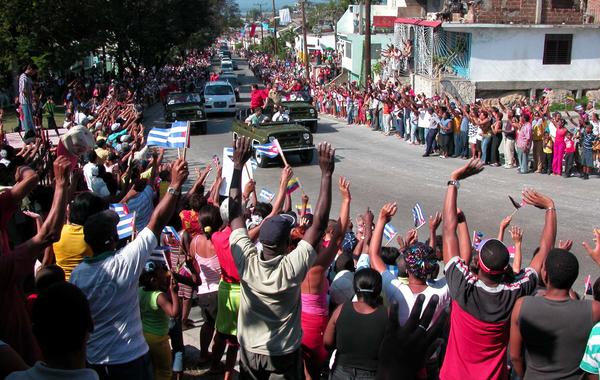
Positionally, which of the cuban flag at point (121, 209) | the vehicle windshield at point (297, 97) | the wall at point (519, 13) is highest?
the wall at point (519, 13)

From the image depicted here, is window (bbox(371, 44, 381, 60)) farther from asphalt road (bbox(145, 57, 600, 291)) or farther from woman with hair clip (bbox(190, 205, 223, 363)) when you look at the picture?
woman with hair clip (bbox(190, 205, 223, 363))

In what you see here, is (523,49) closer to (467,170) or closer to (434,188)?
(434,188)

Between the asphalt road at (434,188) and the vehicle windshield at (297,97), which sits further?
the vehicle windshield at (297,97)

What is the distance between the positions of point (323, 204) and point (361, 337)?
0.91 meters

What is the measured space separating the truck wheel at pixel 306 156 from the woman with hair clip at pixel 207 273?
1268 cm

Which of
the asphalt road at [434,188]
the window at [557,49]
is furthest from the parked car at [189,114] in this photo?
the window at [557,49]

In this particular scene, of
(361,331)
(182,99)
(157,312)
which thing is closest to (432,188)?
(157,312)

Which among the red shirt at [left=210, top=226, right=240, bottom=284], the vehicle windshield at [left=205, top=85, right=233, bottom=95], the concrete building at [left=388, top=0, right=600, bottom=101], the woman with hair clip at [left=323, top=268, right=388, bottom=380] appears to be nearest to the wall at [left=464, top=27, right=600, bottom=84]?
the concrete building at [left=388, top=0, right=600, bottom=101]

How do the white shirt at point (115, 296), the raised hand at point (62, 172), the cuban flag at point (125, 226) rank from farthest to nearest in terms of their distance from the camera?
the cuban flag at point (125, 226) < the white shirt at point (115, 296) < the raised hand at point (62, 172)

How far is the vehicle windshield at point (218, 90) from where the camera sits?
32.3 metres

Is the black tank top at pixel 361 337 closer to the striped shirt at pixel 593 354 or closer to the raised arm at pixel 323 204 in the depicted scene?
the raised arm at pixel 323 204

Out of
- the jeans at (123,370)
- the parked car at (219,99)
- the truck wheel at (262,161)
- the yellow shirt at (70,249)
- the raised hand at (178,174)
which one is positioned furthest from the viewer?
the parked car at (219,99)

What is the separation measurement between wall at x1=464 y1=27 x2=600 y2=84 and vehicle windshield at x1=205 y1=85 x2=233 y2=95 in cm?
1174

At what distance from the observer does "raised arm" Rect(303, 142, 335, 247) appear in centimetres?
432
